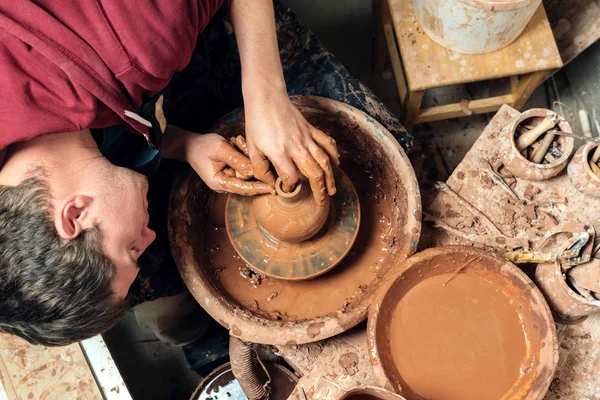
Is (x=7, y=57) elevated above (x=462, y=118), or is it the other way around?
(x=7, y=57)

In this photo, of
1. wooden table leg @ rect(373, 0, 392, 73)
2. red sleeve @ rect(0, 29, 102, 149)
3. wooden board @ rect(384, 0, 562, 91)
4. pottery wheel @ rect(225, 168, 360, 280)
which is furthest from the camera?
wooden table leg @ rect(373, 0, 392, 73)

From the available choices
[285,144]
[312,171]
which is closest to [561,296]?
[312,171]

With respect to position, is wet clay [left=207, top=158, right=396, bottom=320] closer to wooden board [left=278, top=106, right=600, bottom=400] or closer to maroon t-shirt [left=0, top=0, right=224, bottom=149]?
wooden board [left=278, top=106, right=600, bottom=400]

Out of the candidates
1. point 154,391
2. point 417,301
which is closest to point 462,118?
point 417,301

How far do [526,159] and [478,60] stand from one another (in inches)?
22.2

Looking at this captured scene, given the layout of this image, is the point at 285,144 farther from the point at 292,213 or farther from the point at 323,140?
the point at 292,213

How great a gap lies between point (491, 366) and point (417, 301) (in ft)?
1.06

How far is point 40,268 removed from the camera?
124 centimetres

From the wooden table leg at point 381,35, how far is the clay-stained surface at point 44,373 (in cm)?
217

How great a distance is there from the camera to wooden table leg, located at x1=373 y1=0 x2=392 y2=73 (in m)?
2.56

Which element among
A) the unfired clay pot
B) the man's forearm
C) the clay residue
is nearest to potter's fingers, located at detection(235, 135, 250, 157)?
the man's forearm

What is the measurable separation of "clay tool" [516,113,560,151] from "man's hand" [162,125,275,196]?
3.32 ft

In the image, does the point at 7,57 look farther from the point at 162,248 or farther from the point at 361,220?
the point at 361,220

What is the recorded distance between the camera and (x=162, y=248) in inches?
82.4
